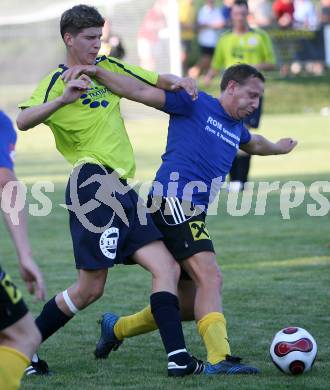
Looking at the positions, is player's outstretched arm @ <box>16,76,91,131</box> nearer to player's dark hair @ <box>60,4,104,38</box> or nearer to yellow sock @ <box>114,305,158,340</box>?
player's dark hair @ <box>60,4,104,38</box>

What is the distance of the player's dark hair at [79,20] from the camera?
211 inches

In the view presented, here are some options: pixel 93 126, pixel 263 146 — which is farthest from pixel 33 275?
pixel 263 146

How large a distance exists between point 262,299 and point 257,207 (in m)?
4.58

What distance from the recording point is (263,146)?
Result: 618 centimetres

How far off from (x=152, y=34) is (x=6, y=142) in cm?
1918

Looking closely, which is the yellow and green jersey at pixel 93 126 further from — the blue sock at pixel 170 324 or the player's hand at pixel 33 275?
the player's hand at pixel 33 275

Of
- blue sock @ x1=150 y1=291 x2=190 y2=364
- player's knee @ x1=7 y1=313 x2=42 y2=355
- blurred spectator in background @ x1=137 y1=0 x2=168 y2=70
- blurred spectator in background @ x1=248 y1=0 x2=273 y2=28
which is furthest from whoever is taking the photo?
blurred spectator in background @ x1=248 y1=0 x2=273 y2=28

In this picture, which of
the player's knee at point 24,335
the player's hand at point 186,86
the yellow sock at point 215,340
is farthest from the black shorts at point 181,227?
the player's knee at point 24,335

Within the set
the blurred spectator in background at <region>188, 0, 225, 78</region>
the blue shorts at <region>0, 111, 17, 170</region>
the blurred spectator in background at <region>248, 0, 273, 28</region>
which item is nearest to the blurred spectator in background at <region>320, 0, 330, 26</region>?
the blurred spectator in background at <region>248, 0, 273, 28</region>

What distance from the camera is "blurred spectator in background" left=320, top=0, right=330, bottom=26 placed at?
26.8 m

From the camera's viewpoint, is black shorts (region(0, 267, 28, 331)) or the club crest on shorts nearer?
black shorts (region(0, 267, 28, 331))

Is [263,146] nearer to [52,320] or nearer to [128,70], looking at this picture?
[128,70]

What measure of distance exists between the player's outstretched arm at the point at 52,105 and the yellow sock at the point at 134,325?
1.28 meters

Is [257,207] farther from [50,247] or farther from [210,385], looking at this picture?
[210,385]
